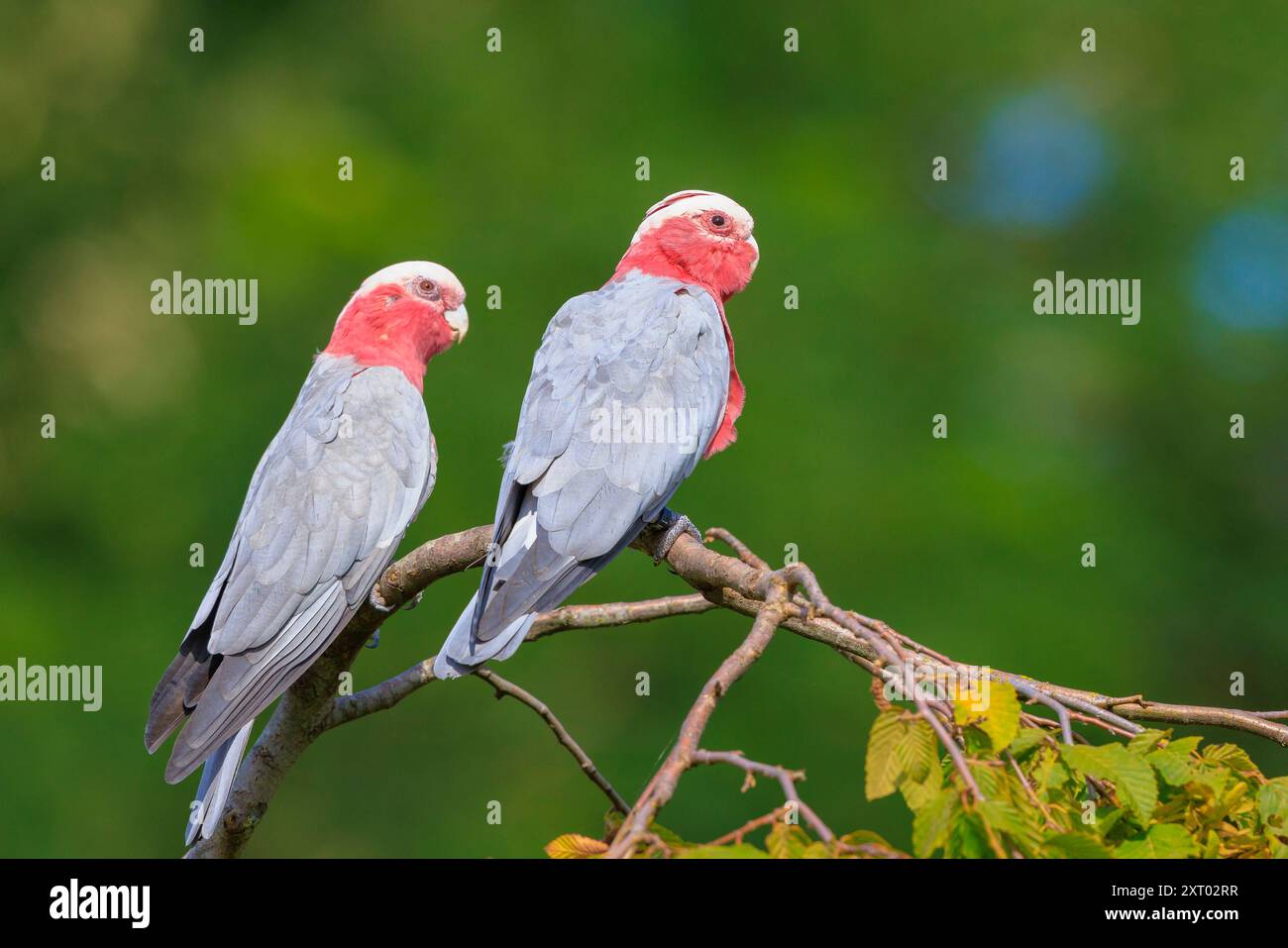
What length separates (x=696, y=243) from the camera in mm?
4824

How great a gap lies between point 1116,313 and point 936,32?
2.75m

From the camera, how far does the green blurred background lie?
847 centimetres

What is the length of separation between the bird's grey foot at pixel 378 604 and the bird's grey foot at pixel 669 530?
83cm

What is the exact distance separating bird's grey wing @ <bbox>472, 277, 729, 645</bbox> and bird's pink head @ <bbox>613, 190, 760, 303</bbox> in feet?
0.59

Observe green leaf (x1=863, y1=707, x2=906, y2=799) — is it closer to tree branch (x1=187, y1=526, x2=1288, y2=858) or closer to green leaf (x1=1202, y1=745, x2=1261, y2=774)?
tree branch (x1=187, y1=526, x2=1288, y2=858)

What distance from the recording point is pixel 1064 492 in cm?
920

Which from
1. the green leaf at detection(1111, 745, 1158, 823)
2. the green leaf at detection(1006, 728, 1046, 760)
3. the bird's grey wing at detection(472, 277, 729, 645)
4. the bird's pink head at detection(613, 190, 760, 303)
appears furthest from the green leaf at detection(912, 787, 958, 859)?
the bird's pink head at detection(613, 190, 760, 303)

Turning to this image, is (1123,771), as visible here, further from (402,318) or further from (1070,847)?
(402,318)

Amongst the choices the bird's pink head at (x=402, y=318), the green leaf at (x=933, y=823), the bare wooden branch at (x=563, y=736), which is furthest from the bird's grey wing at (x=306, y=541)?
the green leaf at (x=933, y=823)

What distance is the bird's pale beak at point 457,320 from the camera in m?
5.21

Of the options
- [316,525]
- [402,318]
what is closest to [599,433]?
[316,525]

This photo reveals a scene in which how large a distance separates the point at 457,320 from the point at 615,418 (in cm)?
137

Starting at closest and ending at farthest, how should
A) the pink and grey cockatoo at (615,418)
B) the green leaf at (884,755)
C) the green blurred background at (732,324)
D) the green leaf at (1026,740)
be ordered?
1. the green leaf at (884,755)
2. the green leaf at (1026,740)
3. the pink and grey cockatoo at (615,418)
4. the green blurred background at (732,324)

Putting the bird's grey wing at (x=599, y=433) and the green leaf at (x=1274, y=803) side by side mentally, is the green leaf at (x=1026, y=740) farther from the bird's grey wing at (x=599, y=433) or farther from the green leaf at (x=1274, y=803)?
the bird's grey wing at (x=599, y=433)
